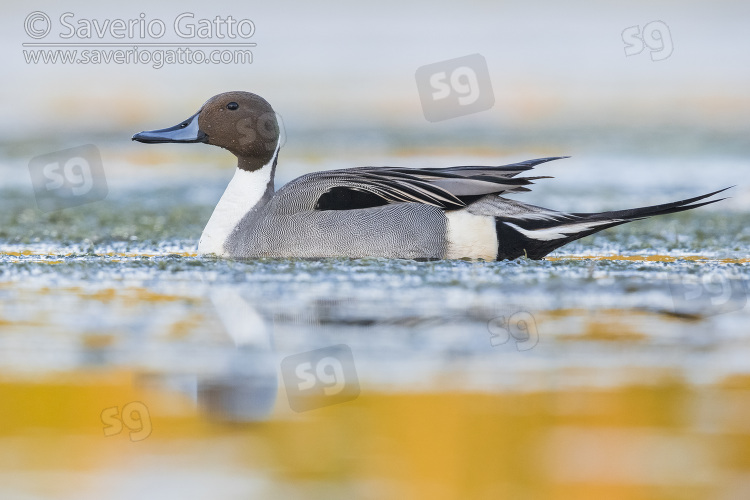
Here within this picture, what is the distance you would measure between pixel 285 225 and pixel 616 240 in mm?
2545

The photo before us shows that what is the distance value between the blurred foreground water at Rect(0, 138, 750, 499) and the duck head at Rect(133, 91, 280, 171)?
753 millimetres

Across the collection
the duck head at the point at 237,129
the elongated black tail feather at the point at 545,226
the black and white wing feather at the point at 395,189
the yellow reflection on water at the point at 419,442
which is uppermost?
the duck head at the point at 237,129

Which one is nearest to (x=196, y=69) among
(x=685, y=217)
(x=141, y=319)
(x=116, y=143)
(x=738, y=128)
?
(x=116, y=143)

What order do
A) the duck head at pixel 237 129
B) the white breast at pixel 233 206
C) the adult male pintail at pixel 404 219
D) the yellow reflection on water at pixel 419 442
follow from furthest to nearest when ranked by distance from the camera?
the duck head at pixel 237 129, the white breast at pixel 233 206, the adult male pintail at pixel 404 219, the yellow reflection on water at pixel 419 442

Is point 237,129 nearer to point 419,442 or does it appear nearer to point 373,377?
point 373,377

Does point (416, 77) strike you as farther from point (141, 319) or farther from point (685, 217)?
point (141, 319)

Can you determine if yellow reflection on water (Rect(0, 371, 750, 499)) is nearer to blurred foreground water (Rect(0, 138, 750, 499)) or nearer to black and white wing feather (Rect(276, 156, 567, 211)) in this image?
blurred foreground water (Rect(0, 138, 750, 499))

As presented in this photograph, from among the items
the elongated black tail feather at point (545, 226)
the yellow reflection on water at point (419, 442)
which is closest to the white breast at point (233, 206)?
the elongated black tail feather at point (545, 226)

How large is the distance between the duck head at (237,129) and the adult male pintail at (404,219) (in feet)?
1.41

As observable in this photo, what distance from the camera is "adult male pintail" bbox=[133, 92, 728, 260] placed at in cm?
677

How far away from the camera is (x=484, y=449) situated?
365 centimetres

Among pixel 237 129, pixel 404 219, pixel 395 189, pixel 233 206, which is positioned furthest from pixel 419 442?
pixel 237 129

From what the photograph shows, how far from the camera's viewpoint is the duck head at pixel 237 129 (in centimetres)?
744

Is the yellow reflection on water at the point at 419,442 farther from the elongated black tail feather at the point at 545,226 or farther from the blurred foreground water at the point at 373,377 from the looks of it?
the elongated black tail feather at the point at 545,226
